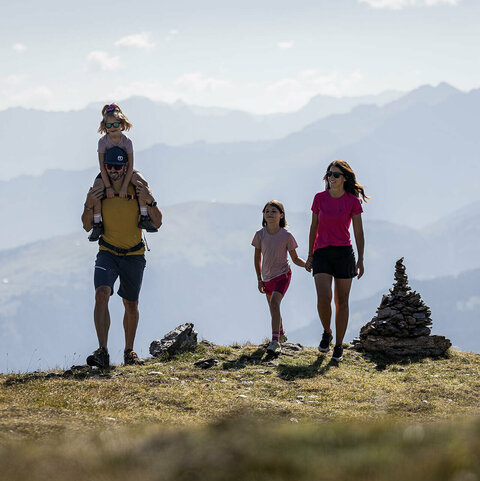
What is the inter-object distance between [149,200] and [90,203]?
0.95 m

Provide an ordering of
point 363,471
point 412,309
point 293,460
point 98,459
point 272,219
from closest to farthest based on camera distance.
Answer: point 363,471 < point 293,460 < point 98,459 < point 272,219 < point 412,309

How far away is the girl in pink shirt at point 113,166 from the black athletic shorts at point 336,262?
9.95 ft

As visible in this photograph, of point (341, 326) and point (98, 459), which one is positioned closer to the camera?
point (98, 459)

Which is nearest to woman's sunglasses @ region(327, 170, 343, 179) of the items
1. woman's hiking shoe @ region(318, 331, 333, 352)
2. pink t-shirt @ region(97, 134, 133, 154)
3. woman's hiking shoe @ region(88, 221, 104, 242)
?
woman's hiking shoe @ region(318, 331, 333, 352)

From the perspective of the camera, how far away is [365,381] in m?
10.4

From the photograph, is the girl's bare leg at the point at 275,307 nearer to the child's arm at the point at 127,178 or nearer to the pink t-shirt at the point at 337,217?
the pink t-shirt at the point at 337,217

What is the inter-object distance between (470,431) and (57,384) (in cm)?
665

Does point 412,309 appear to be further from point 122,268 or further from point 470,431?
point 470,431

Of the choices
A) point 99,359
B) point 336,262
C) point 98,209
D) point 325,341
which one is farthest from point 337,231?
point 99,359

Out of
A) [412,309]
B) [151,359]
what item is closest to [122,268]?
[151,359]

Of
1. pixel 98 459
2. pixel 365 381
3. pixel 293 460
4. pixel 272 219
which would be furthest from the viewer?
pixel 272 219

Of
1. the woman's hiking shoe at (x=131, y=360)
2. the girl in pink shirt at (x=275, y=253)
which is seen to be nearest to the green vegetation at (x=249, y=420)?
the woman's hiking shoe at (x=131, y=360)

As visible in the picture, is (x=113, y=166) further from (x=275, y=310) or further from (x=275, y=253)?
(x=275, y=310)

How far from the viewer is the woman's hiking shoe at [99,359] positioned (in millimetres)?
10398
